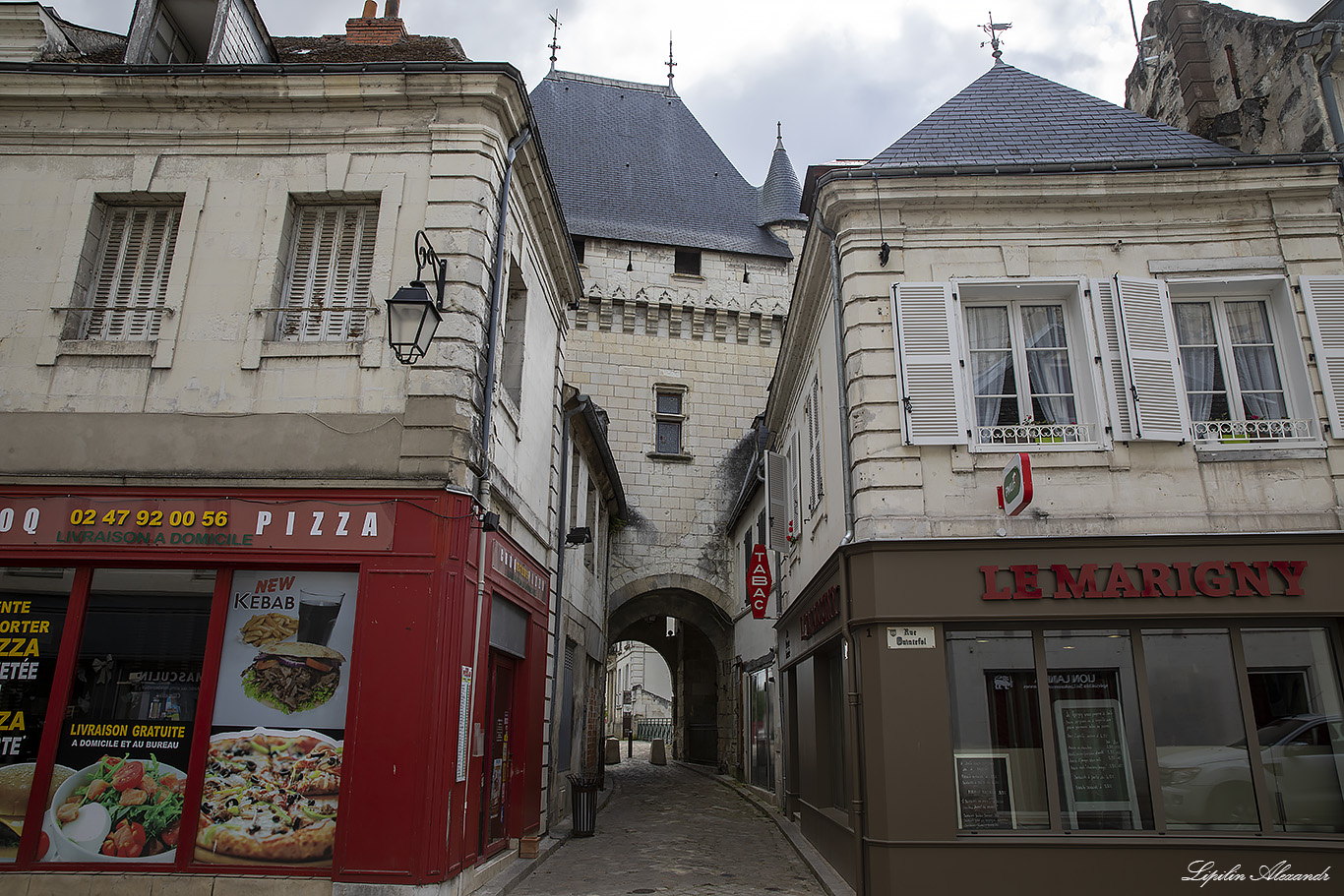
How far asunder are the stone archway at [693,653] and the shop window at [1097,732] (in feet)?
34.8

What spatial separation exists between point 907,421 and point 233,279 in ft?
17.4

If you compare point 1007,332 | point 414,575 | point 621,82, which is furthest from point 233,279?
point 621,82

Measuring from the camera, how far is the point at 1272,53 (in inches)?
356

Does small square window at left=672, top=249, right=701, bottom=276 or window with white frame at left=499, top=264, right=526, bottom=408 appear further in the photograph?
small square window at left=672, top=249, right=701, bottom=276

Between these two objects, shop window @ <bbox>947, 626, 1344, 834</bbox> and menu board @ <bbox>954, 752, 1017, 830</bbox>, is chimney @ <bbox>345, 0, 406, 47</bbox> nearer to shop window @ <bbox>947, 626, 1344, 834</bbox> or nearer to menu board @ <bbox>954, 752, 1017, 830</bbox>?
shop window @ <bbox>947, 626, 1344, 834</bbox>

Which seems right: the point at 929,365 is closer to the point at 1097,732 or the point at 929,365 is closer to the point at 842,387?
the point at 842,387

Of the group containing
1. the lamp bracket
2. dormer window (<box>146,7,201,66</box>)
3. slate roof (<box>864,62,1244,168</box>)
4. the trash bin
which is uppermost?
dormer window (<box>146,7,201,66</box>)

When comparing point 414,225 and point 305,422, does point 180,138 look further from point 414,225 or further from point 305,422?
point 305,422

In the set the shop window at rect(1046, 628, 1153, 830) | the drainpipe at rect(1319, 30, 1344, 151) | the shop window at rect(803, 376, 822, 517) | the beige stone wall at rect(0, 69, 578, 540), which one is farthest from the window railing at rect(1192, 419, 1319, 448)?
the beige stone wall at rect(0, 69, 578, 540)

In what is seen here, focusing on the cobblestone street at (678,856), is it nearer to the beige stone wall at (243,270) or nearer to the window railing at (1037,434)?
the beige stone wall at (243,270)

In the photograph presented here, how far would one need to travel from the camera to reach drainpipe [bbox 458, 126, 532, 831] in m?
6.39

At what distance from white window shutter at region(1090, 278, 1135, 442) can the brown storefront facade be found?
915 mm

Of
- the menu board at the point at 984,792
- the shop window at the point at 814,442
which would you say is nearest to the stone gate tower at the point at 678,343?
the shop window at the point at 814,442

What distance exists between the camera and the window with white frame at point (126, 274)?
6.77 m
